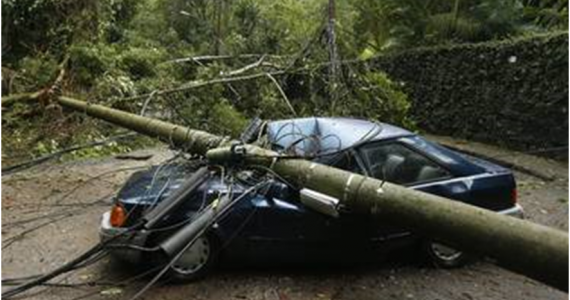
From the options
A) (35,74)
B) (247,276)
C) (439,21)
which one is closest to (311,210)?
(247,276)

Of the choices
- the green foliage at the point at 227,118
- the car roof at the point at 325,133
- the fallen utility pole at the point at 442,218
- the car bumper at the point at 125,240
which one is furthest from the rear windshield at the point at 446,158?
the green foliage at the point at 227,118

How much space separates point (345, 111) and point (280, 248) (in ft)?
16.9

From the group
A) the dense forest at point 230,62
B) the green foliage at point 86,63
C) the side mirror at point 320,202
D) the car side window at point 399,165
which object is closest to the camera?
the side mirror at point 320,202

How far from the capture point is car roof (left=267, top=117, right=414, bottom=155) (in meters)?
6.17

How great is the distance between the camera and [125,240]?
5301 millimetres

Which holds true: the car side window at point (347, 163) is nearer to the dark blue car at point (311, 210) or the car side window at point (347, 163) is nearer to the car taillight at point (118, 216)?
the dark blue car at point (311, 210)

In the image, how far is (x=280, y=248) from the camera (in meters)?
5.62

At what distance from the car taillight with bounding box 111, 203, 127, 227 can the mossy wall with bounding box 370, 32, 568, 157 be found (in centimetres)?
815

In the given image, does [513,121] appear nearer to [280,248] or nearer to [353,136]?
[353,136]

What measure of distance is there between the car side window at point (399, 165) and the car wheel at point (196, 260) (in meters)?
1.66

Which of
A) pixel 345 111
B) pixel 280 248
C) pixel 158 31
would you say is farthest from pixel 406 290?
pixel 158 31

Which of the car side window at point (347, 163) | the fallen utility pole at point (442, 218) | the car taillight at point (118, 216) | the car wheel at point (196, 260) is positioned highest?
the fallen utility pole at point (442, 218)

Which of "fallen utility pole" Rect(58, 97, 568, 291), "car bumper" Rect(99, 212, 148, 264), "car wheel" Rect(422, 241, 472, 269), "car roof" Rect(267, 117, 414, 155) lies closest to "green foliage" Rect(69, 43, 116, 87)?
"car roof" Rect(267, 117, 414, 155)

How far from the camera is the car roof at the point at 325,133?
6168 millimetres
